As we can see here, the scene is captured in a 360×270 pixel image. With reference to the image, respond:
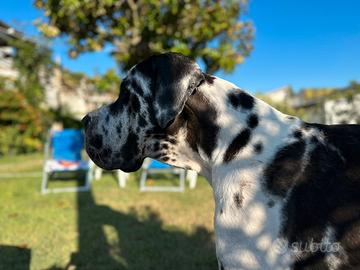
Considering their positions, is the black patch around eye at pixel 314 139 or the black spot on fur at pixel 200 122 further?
the black spot on fur at pixel 200 122

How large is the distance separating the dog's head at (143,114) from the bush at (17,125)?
47.0 ft

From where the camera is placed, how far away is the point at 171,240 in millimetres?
4883

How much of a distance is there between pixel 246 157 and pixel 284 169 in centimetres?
18

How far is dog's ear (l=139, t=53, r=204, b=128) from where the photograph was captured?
1.89 meters

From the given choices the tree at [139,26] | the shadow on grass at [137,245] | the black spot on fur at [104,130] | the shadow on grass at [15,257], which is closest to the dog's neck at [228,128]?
the black spot on fur at [104,130]

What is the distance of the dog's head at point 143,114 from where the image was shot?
1.91 meters

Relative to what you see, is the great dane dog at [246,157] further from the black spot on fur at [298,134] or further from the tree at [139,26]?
the tree at [139,26]

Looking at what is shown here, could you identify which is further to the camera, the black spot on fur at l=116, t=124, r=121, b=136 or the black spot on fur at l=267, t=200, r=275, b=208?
the black spot on fur at l=116, t=124, r=121, b=136

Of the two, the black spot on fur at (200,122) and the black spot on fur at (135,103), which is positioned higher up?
the black spot on fur at (135,103)

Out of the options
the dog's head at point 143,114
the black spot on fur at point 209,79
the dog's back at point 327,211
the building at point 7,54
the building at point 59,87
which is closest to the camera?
the dog's back at point 327,211

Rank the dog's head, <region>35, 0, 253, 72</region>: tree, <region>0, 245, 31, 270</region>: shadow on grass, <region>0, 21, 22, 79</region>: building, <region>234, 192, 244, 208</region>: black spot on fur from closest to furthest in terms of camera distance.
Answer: <region>234, 192, 244, 208</region>: black spot on fur, the dog's head, <region>0, 245, 31, 270</region>: shadow on grass, <region>35, 0, 253, 72</region>: tree, <region>0, 21, 22, 79</region>: building

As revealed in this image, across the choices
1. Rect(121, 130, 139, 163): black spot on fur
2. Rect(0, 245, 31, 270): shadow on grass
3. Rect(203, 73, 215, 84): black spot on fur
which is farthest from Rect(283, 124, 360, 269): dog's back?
Rect(0, 245, 31, 270): shadow on grass

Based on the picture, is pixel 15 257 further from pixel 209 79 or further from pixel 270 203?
pixel 270 203

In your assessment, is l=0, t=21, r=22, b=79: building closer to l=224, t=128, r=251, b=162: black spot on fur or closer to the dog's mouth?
the dog's mouth
